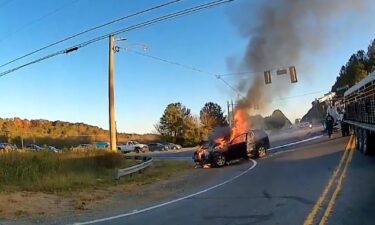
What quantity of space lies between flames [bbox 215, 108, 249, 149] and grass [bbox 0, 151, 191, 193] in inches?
128

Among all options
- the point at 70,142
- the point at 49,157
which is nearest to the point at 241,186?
the point at 49,157

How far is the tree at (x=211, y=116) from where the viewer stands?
313 ft

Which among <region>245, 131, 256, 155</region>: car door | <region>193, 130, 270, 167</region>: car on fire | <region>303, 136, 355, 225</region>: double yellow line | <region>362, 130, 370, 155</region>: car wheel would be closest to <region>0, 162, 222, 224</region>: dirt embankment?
<region>303, 136, 355, 225</region>: double yellow line

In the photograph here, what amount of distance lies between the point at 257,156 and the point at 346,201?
733 inches

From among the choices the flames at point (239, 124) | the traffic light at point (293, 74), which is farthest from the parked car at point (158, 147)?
the traffic light at point (293, 74)

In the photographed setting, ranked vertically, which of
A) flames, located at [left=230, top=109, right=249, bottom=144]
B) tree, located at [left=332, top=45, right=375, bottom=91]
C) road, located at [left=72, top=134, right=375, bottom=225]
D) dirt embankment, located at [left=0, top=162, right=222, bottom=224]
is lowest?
dirt embankment, located at [left=0, top=162, right=222, bottom=224]

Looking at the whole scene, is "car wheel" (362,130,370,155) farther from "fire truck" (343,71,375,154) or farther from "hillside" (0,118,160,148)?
"hillside" (0,118,160,148)

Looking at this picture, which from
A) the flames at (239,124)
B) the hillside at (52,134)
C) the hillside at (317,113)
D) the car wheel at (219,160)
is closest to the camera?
the car wheel at (219,160)

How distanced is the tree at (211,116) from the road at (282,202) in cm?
7494

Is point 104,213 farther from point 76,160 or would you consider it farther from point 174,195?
point 76,160

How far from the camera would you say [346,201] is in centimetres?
1104

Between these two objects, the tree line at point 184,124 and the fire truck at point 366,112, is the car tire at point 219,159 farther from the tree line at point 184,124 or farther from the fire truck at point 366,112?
the tree line at point 184,124

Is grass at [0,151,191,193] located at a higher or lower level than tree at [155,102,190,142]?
lower

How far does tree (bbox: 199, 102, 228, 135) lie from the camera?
9544 centimetres
